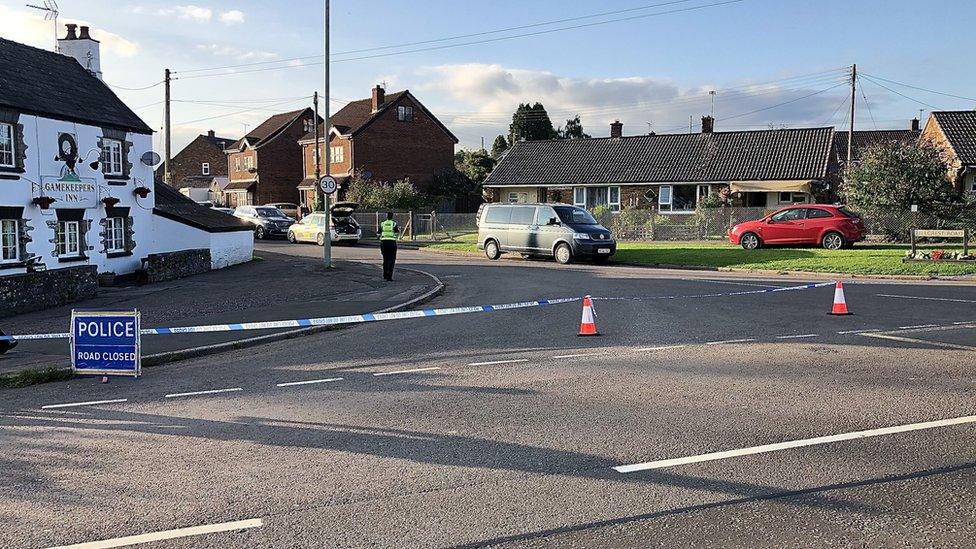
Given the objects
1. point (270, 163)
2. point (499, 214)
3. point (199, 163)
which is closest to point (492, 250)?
point (499, 214)

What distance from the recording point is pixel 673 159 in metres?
44.2

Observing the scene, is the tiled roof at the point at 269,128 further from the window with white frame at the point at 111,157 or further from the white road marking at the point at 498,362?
the white road marking at the point at 498,362

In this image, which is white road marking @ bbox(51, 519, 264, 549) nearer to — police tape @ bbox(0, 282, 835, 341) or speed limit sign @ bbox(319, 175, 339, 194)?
police tape @ bbox(0, 282, 835, 341)

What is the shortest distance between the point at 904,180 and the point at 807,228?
514cm

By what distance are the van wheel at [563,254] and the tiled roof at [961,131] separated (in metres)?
20.4

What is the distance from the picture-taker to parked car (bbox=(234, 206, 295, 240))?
41062 millimetres

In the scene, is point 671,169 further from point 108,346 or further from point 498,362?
point 108,346

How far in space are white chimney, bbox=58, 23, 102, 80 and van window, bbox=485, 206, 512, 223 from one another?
45.7 feet

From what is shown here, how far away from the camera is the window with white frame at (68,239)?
64.9ft

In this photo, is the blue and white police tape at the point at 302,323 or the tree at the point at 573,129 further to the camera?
the tree at the point at 573,129

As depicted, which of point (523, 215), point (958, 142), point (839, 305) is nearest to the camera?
point (839, 305)

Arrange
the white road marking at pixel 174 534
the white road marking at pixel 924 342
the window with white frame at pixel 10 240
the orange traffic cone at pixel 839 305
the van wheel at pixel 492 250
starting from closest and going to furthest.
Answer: the white road marking at pixel 174 534 → the white road marking at pixel 924 342 → the orange traffic cone at pixel 839 305 → the window with white frame at pixel 10 240 → the van wheel at pixel 492 250

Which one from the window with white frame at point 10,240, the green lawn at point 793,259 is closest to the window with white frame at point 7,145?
the window with white frame at point 10,240

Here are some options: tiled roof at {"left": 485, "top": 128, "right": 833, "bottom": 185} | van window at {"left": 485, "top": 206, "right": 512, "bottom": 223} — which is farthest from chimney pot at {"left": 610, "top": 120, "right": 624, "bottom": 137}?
van window at {"left": 485, "top": 206, "right": 512, "bottom": 223}
